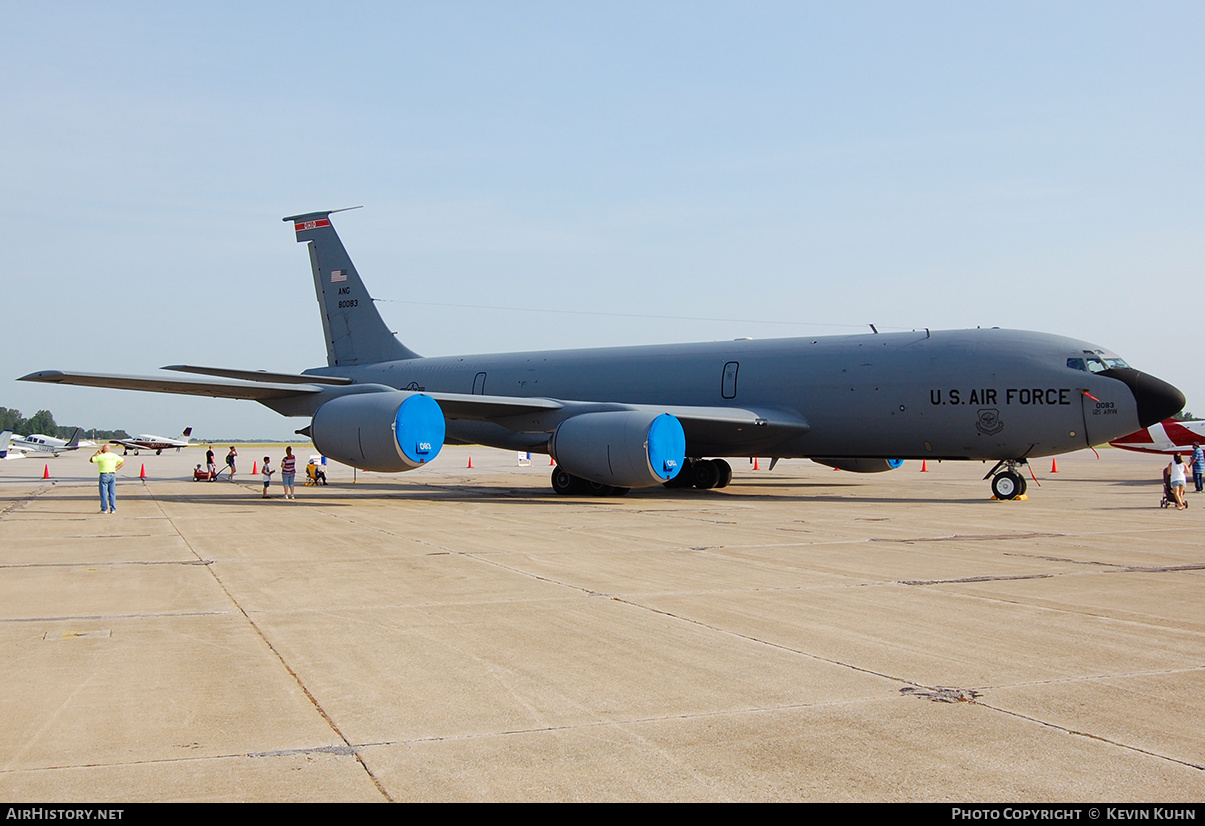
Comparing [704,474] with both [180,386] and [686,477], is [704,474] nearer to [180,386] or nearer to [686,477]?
[686,477]

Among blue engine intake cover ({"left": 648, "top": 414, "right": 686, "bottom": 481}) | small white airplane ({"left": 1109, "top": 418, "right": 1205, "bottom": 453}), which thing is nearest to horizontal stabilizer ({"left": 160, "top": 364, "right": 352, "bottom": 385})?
blue engine intake cover ({"left": 648, "top": 414, "right": 686, "bottom": 481})

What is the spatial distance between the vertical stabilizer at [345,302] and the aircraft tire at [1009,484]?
16.5 meters

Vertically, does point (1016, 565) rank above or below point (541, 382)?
below

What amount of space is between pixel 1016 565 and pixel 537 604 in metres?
5.34

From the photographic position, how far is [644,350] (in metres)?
24.6

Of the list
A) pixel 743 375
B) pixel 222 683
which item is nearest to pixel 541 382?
pixel 743 375

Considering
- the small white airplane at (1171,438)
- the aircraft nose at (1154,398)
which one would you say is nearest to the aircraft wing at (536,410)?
the aircraft nose at (1154,398)

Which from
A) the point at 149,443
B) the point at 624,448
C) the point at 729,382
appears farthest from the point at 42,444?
the point at 624,448

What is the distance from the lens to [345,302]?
2933cm

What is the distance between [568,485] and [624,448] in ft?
11.1

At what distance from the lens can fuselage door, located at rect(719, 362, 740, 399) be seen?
22316 mm

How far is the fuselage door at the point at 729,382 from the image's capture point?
22.3 metres
